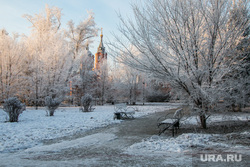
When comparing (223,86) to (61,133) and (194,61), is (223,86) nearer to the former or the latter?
(194,61)

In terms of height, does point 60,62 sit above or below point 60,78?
above

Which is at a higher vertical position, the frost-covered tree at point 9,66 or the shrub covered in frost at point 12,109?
the frost-covered tree at point 9,66

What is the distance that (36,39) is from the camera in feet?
74.7

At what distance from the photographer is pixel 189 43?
21.9ft

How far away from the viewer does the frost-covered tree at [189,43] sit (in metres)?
6.56

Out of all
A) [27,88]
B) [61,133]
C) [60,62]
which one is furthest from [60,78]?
[61,133]

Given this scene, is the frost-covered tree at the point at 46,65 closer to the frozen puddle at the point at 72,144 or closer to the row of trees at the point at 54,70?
the row of trees at the point at 54,70

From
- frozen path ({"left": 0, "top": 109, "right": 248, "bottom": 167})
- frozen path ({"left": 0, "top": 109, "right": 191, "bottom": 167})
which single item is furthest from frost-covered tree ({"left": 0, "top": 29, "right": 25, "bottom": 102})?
frozen path ({"left": 0, "top": 109, "right": 248, "bottom": 167})

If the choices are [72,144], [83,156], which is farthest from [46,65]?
[83,156]

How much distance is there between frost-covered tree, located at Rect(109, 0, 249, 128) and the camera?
656 cm

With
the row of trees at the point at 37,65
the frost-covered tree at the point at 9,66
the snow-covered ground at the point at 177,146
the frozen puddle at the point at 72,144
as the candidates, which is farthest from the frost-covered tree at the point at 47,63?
the snow-covered ground at the point at 177,146

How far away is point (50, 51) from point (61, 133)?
15650 millimetres

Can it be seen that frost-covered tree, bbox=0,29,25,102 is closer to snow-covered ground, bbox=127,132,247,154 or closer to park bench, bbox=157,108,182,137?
park bench, bbox=157,108,182,137

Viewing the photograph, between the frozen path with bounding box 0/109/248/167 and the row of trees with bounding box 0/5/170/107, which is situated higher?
the row of trees with bounding box 0/5/170/107
